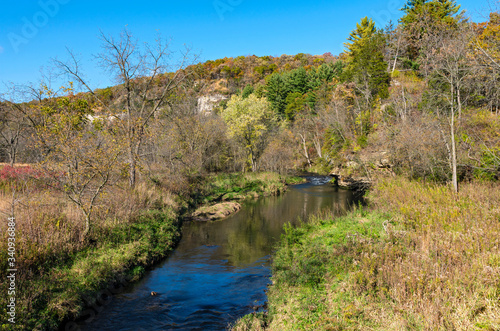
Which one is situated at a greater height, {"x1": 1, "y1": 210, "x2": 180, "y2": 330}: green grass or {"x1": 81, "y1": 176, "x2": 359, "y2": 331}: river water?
{"x1": 1, "y1": 210, "x2": 180, "y2": 330}: green grass

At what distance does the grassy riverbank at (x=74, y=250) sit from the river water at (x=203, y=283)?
610 mm

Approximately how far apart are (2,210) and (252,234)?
10.6m

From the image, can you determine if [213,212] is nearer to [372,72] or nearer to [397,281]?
[397,281]

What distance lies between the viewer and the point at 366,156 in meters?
26.4

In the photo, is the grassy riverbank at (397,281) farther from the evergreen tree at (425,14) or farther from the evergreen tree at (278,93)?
the evergreen tree at (278,93)

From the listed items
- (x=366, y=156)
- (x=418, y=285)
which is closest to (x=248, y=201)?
(x=366, y=156)

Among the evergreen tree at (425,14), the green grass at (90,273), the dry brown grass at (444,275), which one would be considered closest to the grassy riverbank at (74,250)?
the green grass at (90,273)

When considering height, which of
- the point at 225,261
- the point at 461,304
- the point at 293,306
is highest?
the point at 461,304

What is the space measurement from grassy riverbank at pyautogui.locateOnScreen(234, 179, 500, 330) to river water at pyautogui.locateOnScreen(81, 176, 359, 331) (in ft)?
3.34

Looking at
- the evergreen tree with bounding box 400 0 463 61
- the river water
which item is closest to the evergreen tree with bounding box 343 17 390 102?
the evergreen tree with bounding box 400 0 463 61

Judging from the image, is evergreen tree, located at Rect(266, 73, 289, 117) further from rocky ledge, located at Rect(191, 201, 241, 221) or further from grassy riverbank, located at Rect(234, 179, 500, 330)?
grassy riverbank, located at Rect(234, 179, 500, 330)

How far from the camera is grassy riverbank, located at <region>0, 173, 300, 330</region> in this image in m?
6.64

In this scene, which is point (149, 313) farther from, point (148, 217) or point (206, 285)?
point (148, 217)

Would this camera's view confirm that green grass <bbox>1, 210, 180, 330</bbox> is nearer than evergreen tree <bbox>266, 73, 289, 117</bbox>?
Yes
